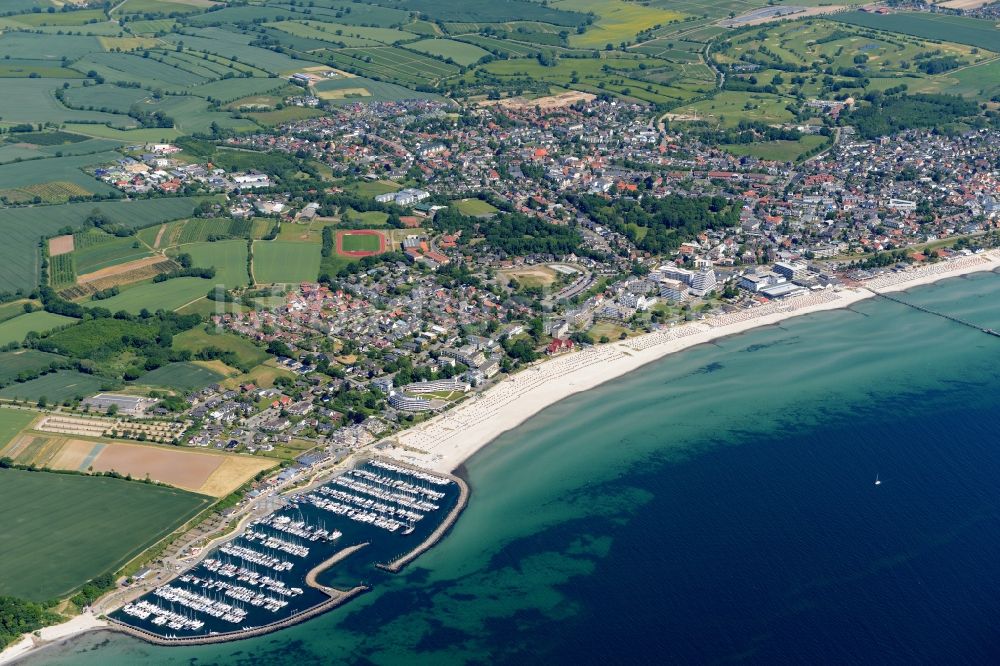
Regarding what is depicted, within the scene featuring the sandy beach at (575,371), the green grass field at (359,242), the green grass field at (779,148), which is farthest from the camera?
the green grass field at (779,148)

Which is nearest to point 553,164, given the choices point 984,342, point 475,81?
point 475,81

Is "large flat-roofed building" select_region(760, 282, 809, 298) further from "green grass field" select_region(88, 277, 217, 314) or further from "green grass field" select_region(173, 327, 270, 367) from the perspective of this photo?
"green grass field" select_region(88, 277, 217, 314)

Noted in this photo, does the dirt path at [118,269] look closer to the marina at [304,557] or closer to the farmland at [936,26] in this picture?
the marina at [304,557]

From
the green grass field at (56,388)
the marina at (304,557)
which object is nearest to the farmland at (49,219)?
the green grass field at (56,388)

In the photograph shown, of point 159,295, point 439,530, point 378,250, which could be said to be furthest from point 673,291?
point 159,295

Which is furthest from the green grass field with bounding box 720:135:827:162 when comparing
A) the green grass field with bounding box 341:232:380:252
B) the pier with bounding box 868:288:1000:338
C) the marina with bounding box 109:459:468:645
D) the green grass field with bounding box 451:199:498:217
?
the marina with bounding box 109:459:468:645

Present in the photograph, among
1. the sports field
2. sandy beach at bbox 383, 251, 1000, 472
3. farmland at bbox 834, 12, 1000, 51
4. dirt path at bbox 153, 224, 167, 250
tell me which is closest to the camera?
sandy beach at bbox 383, 251, 1000, 472
